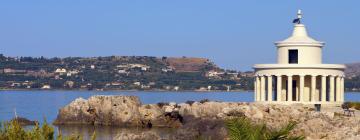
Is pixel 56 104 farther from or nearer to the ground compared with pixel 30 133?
nearer to the ground

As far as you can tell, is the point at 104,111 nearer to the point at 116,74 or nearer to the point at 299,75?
the point at 299,75

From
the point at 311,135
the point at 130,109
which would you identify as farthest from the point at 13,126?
the point at 130,109

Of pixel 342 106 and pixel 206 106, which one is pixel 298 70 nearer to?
pixel 342 106

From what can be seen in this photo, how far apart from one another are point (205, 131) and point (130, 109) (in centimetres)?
2306

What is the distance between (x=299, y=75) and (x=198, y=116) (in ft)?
19.5

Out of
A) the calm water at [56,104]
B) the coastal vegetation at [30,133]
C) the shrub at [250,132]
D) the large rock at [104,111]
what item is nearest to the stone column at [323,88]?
the calm water at [56,104]

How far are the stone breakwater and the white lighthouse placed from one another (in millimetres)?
1948

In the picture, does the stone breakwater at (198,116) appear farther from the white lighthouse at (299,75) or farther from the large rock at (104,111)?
the white lighthouse at (299,75)

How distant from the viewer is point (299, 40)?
143 ft

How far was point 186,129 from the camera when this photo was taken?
3028 centimetres

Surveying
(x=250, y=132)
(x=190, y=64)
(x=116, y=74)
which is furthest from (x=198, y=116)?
(x=190, y=64)

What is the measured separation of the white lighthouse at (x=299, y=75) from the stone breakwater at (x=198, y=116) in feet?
6.39

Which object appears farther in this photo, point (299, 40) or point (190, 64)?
point (190, 64)

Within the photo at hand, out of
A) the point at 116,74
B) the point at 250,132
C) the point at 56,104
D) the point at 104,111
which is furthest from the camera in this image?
the point at 116,74
